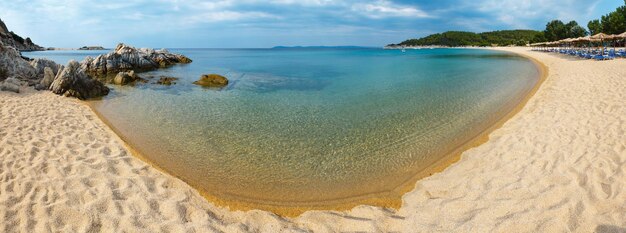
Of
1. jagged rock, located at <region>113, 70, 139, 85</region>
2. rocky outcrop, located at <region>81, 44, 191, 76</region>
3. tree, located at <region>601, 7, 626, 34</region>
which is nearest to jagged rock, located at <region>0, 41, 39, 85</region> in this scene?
jagged rock, located at <region>113, 70, 139, 85</region>

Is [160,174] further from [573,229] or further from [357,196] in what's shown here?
[573,229]

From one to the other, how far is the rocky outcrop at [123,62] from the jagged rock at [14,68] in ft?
37.5

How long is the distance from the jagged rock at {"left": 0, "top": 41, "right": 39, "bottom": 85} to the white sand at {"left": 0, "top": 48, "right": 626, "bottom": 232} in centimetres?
1650

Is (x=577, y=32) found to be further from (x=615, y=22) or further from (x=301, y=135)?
(x=301, y=135)

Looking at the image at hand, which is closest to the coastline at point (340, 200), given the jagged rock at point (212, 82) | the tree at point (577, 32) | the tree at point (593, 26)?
the jagged rock at point (212, 82)

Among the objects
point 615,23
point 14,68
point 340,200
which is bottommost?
point 340,200

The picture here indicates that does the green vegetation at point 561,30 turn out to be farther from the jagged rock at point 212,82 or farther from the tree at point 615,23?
the jagged rock at point 212,82

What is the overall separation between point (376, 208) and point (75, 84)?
2203cm

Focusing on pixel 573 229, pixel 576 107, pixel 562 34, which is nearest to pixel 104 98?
pixel 573 229

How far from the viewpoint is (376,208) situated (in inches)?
288

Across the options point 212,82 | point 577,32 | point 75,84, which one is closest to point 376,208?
point 75,84

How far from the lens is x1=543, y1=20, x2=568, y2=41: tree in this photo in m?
108

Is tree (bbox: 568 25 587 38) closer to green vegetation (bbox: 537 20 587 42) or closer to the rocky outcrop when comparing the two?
green vegetation (bbox: 537 20 587 42)

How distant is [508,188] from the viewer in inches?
288
